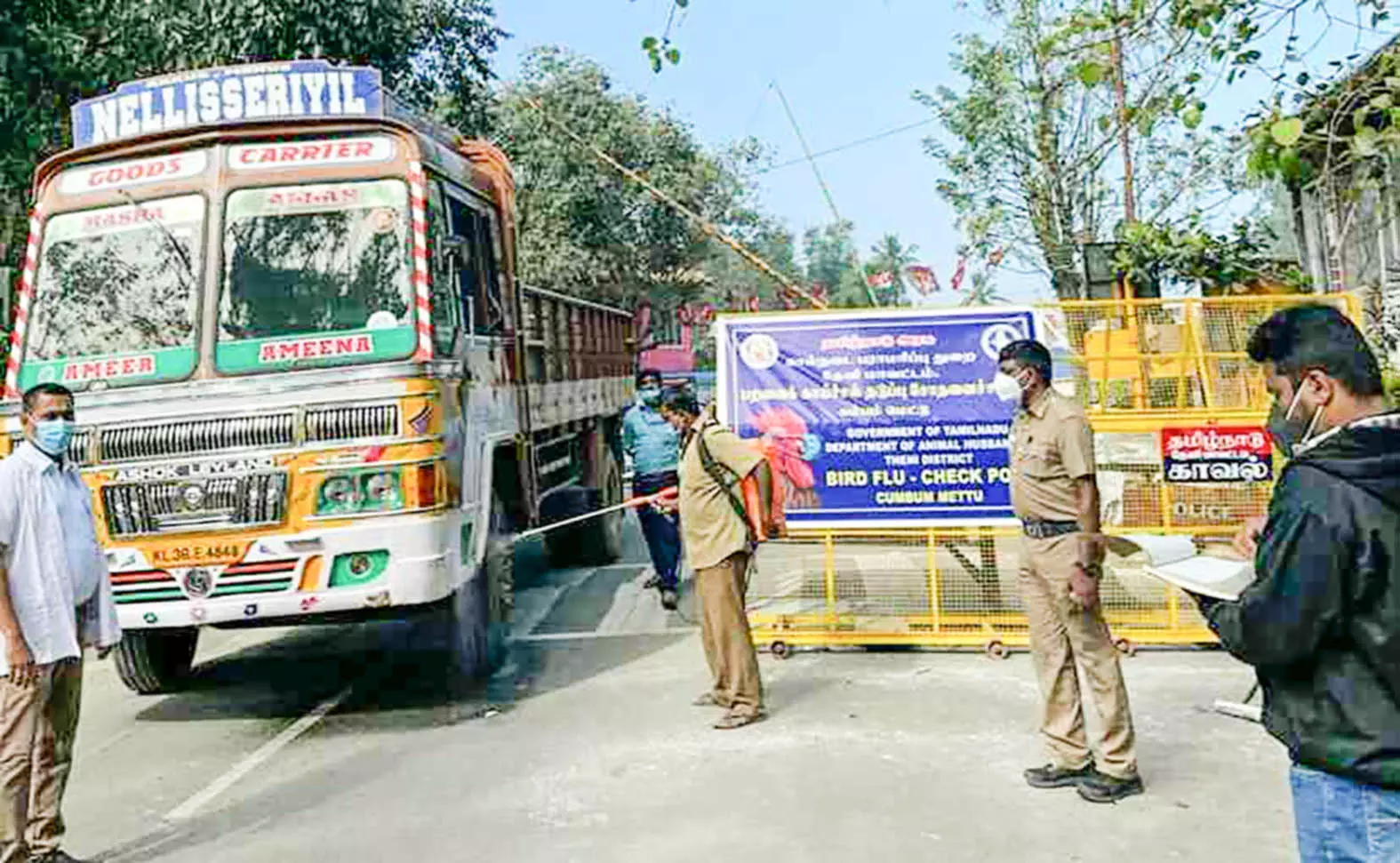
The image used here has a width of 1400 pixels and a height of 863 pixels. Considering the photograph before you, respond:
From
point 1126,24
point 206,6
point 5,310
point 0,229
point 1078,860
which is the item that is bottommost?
point 1078,860

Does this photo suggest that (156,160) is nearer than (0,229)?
Yes

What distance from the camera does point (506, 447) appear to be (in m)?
7.92

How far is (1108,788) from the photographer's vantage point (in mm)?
4789

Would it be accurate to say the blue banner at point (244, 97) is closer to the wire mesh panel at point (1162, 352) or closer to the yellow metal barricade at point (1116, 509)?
the yellow metal barricade at point (1116, 509)

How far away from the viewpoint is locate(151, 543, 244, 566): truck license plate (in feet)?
19.5

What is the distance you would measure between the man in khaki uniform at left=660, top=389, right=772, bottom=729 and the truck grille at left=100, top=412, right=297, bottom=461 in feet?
6.49

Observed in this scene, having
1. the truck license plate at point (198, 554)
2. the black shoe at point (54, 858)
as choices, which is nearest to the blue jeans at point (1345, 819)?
the black shoe at point (54, 858)

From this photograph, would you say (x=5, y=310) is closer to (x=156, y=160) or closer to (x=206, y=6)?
(x=156, y=160)

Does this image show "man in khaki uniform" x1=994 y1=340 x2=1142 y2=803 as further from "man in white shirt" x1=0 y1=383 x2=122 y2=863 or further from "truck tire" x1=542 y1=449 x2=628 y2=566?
"truck tire" x1=542 y1=449 x2=628 y2=566

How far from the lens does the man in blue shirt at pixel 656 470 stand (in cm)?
918

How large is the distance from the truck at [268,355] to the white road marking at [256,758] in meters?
0.61

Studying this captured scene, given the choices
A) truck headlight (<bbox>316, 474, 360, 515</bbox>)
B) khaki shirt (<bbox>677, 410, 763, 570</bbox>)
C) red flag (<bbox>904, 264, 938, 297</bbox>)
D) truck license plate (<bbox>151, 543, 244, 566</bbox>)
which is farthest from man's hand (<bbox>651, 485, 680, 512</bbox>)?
red flag (<bbox>904, 264, 938, 297</bbox>)

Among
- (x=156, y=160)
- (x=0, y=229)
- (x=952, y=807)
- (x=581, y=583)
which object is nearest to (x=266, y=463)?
(x=156, y=160)

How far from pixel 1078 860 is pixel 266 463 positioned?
4022 mm
